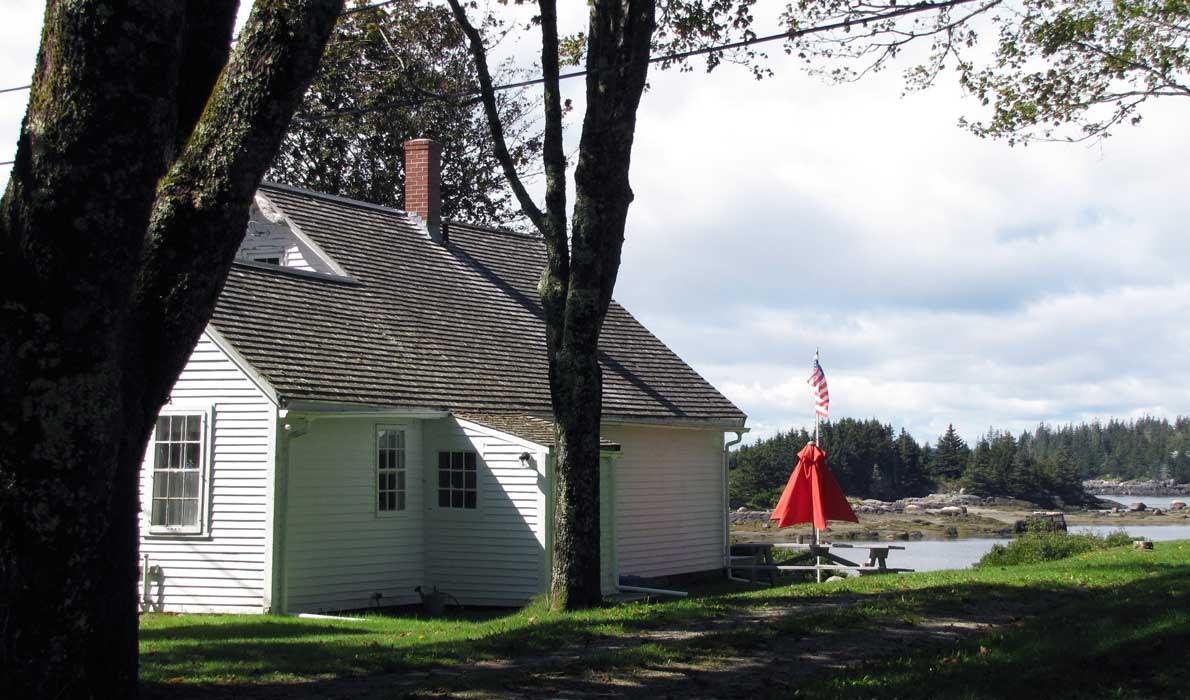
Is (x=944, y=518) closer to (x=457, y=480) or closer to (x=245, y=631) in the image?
(x=457, y=480)

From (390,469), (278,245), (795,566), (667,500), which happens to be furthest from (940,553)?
(278,245)

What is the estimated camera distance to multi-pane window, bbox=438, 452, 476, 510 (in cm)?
1864

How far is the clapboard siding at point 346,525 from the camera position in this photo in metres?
16.7

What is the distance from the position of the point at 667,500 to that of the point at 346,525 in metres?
7.14

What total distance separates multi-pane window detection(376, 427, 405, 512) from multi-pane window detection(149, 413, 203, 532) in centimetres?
259

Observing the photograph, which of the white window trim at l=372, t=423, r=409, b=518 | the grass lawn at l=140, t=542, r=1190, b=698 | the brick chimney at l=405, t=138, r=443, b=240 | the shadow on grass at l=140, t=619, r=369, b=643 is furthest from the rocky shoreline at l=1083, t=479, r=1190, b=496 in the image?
the shadow on grass at l=140, t=619, r=369, b=643

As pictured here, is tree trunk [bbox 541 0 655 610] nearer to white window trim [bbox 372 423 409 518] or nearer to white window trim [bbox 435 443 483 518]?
white window trim [bbox 435 443 483 518]

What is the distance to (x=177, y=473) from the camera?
17.3 m

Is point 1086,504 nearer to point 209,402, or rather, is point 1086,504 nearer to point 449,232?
point 449,232

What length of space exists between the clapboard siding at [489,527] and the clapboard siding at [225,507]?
9.95ft

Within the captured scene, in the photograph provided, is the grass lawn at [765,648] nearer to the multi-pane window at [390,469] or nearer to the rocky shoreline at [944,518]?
the multi-pane window at [390,469]

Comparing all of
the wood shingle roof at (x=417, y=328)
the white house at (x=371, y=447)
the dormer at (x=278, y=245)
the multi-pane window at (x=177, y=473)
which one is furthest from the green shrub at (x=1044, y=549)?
the multi-pane window at (x=177, y=473)

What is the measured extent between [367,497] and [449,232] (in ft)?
30.0

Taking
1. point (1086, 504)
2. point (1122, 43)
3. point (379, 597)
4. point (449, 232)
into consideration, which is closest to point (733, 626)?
point (379, 597)
